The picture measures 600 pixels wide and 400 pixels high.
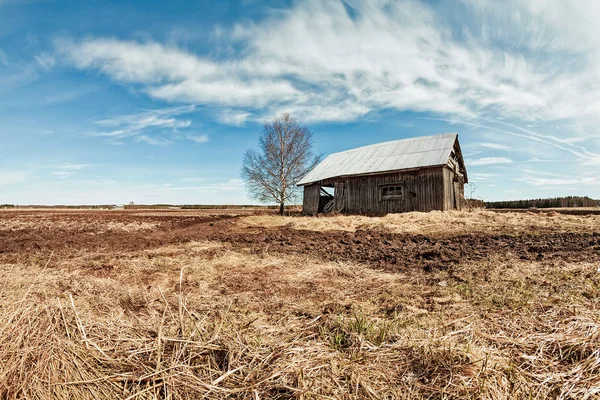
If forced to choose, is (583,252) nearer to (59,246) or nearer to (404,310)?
(404,310)

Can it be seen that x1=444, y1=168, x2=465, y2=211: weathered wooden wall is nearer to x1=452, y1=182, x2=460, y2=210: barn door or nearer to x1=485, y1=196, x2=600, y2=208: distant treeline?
x1=452, y1=182, x2=460, y2=210: barn door

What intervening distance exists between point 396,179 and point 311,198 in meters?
7.35

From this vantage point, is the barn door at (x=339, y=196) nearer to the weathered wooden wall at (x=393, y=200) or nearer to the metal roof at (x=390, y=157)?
the weathered wooden wall at (x=393, y=200)

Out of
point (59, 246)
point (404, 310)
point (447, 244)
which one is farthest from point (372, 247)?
point (59, 246)

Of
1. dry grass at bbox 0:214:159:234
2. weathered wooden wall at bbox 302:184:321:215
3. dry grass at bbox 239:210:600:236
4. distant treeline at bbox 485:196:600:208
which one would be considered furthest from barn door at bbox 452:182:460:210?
distant treeline at bbox 485:196:600:208

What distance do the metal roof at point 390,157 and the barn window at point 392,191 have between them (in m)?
1.05

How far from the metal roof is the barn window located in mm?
1053

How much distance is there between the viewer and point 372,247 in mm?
8492

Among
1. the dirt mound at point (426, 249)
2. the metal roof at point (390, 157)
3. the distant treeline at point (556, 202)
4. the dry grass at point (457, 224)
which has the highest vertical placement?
the metal roof at point (390, 157)

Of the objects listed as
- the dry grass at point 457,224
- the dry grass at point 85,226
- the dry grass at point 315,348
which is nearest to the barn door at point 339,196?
the dry grass at point 457,224

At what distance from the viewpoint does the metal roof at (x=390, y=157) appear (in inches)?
710

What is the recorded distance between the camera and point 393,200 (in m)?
18.9

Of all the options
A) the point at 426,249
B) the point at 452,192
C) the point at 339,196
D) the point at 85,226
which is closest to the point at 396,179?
the point at 452,192

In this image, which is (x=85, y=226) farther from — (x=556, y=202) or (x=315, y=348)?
(x=556, y=202)
